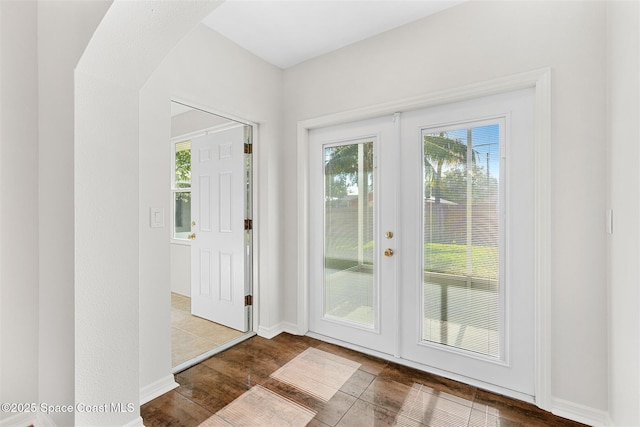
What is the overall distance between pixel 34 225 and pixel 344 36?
250cm

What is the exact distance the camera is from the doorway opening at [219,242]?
113 inches

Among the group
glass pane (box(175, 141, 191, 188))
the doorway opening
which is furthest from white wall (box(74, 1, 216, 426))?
glass pane (box(175, 141, 191, 188))

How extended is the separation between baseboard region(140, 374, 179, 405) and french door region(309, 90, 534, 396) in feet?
4.22

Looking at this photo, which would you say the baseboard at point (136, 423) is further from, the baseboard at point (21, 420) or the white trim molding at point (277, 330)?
the white trim molding at point (277, 330)

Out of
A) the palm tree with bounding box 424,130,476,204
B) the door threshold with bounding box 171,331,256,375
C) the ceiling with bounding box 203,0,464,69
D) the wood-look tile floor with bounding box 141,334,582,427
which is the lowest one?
the wood-look tile floor with bounding box 141,334,582,427

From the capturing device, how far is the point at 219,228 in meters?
3.07

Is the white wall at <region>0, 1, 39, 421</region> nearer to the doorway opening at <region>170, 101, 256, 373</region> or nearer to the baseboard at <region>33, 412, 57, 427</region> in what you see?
the baseboard at <region>33, 412, 57, 427</region>

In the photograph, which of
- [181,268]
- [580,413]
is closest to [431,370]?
[580,413]

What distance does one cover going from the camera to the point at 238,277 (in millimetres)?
2922

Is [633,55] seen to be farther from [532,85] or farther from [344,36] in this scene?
[344,36]

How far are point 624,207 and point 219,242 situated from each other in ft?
9.81

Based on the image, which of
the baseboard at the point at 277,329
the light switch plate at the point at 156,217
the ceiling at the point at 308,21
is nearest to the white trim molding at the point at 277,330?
the baseboard at the point at 277,329

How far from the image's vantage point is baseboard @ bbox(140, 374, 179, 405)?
75.0 inches

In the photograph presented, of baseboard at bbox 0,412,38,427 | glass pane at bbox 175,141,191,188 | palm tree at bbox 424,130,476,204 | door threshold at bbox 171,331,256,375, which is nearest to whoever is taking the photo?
baseboard at bbox 0,412,38,427
